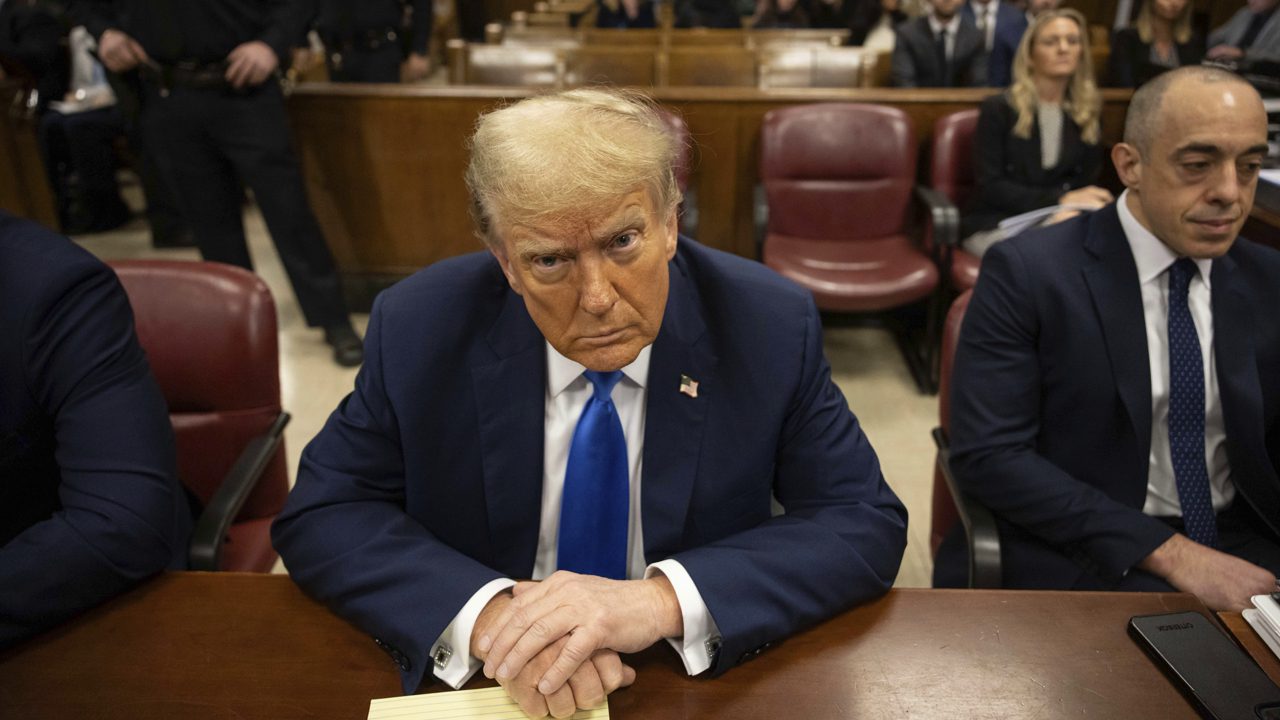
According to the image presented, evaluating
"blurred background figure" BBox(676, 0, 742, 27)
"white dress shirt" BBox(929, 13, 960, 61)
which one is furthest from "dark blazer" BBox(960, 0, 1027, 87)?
"blurred background figure" BBox(676, 0, 742, 27)

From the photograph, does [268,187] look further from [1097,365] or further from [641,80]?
[1097,365]

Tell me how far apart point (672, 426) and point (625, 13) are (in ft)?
22.1

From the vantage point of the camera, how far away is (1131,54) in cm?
497

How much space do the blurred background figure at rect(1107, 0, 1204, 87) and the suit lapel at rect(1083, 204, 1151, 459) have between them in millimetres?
3779

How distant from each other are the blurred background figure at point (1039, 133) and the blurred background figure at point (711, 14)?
4091 mm

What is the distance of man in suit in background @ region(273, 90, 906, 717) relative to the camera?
111 cm

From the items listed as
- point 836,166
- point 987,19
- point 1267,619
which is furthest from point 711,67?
point 1267,619

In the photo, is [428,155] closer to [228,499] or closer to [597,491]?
[228,499]

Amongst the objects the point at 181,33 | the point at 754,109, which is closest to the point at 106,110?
the point at 181,33

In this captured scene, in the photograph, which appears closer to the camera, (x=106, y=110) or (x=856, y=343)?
(x=856, y=343)

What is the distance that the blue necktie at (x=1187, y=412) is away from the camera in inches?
66.5

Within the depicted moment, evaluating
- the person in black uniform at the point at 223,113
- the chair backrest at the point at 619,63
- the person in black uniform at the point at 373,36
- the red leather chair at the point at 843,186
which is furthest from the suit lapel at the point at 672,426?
the person in black uniform at the point at 373,36

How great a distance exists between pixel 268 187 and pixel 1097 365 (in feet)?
10.2

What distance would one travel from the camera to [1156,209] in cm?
166
